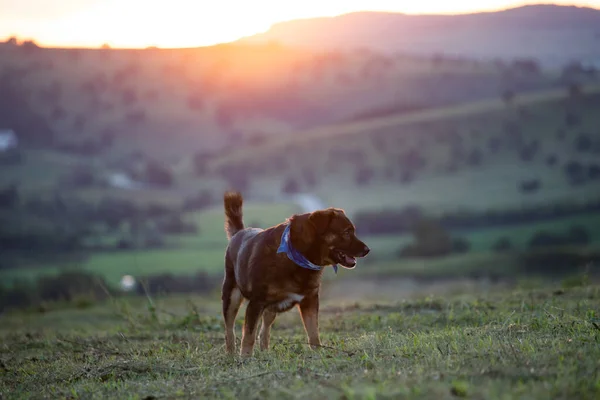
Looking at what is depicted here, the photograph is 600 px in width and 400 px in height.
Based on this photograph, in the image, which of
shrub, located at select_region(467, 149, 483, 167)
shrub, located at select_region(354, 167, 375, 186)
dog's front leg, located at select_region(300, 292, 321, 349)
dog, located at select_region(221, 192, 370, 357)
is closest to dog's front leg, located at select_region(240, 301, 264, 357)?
dog, located at select_region(221, 192, 370, 357)

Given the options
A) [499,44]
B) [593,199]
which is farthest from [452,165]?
[499,44]

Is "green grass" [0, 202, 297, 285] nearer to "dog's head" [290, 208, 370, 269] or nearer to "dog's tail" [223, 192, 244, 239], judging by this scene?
"dog's tail" [223, 192, 244, 239]

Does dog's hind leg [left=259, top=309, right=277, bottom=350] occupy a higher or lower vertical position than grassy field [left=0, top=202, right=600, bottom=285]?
higher

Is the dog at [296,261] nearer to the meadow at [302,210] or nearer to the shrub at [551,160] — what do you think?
the meadow at [302,210]

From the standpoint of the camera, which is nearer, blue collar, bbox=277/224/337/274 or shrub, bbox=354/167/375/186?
blue collar, bbox=277/224/337/274

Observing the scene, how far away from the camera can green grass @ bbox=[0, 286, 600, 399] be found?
21.2ft

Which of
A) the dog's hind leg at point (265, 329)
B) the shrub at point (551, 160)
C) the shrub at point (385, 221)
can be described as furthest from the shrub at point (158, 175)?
the dog's hind leg at point (265, 329)

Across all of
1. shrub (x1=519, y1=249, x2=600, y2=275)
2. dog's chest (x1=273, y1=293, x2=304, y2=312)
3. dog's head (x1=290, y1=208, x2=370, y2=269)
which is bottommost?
shrub (x1=519, y1=249, x2=600, y2=275)

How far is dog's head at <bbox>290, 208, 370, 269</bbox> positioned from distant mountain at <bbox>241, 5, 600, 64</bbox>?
68.4 metres

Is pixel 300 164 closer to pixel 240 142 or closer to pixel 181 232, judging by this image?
pixel 240 142

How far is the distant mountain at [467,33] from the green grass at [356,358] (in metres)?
65.3

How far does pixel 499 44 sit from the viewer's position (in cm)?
10931

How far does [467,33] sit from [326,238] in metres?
102

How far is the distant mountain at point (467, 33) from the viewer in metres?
84.4
